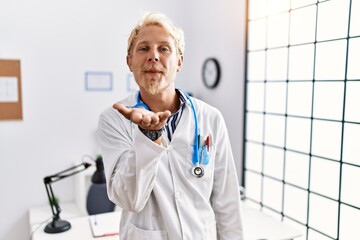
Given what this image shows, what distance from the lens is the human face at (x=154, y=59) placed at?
1.08 meters

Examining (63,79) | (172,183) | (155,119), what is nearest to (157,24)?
(155,119)

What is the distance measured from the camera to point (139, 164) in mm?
901

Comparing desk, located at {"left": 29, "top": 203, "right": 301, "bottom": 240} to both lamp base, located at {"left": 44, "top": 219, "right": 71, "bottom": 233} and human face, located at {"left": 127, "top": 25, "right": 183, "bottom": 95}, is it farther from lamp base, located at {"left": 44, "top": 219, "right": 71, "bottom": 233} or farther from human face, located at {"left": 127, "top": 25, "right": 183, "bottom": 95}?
human face, located at {"left": 127, "top": 25, "right": 183, "bottom": 95}

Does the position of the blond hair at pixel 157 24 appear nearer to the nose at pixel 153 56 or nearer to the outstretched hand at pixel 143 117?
the nose at pixel 153 56

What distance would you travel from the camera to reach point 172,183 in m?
1.12

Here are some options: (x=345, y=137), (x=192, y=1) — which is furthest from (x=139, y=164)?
(x=192, y=1)

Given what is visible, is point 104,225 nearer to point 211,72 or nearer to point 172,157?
point 172,157

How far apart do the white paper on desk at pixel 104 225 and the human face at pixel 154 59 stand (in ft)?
3.47

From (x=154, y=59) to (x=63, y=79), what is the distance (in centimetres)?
217

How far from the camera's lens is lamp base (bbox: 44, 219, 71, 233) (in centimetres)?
188

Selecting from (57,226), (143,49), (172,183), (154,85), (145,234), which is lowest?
(57,226)

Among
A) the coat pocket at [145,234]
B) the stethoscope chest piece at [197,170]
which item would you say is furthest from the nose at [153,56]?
the coat pocket at [145,234]

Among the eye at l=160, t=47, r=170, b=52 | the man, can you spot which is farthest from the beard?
the eye at l=160, t=47, r=170, b=52

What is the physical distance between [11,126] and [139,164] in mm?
2393
